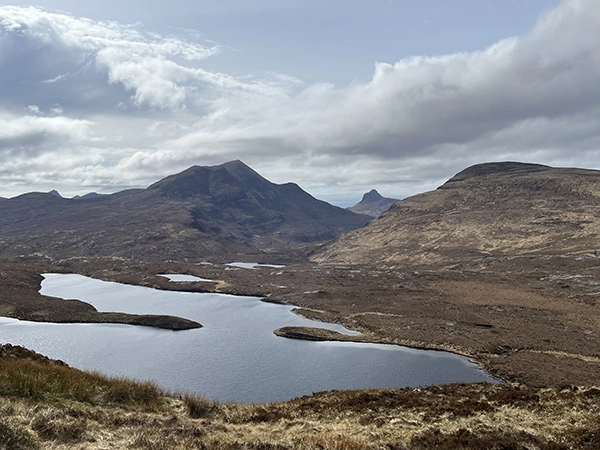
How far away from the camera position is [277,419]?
21.5m

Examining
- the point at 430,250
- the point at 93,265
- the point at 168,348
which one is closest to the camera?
the point at 168,348

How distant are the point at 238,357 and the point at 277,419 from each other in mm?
38104

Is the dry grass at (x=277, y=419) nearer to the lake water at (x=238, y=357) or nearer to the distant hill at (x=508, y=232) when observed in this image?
the lake water at (x=238, y=357)

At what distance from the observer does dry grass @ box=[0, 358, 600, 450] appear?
14320 millimetres

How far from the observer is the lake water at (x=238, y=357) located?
47.6 meters

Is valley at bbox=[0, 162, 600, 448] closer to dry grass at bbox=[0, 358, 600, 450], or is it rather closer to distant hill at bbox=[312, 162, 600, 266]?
distant hill at bbox=[312, 162, 600, 266]

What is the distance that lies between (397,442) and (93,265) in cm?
16216

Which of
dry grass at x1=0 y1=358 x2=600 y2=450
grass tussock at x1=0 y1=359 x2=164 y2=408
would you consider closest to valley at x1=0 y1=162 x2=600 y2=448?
dry grass at x1=0 y1=358 x2=600 y2=450

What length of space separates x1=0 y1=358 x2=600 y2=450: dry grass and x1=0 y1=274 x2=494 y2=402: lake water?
21223 mm

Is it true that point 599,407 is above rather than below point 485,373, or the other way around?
above

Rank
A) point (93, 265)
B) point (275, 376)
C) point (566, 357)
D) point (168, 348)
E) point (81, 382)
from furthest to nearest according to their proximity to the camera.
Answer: point (93, 265) < point (168, 348) < point (566, 357) < point (275, 376) < point (81, 382)

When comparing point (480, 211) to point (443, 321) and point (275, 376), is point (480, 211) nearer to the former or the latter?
point (443, 321)

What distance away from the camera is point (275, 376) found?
5012 cm

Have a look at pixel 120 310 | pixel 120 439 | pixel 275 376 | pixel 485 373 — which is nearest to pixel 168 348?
pixel 275 376
